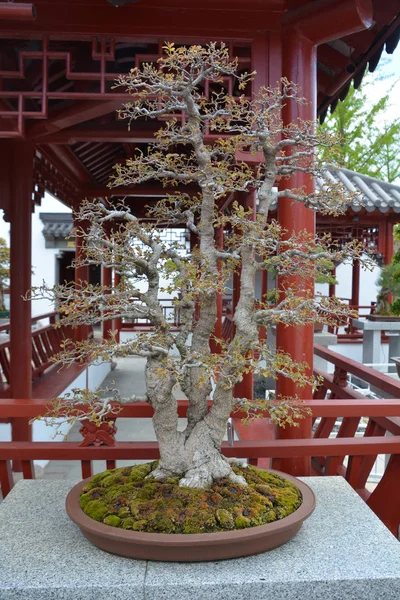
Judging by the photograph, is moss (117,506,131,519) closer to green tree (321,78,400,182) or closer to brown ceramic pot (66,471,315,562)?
brown ceramic pot (66,471,315,562)

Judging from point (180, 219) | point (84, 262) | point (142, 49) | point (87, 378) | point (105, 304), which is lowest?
point (87, 378)

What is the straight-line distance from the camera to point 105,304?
1939 mm

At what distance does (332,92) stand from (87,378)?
475cm

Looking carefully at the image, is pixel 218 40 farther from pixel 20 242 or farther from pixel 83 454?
pixel 20 242

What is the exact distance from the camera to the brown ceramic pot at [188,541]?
1673 mm

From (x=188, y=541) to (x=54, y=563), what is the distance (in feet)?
1.46

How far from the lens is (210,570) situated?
1694 millimetres

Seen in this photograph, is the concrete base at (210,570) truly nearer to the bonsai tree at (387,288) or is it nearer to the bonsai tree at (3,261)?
the bonsai tree at (387,288)

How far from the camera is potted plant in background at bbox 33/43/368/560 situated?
1.76 meters

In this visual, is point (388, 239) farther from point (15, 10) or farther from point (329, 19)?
point (15, 10)

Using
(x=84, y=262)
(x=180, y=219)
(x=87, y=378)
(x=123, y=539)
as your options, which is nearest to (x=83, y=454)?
(x=123, y=539)

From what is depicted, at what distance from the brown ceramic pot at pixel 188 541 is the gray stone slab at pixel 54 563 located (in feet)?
0.18

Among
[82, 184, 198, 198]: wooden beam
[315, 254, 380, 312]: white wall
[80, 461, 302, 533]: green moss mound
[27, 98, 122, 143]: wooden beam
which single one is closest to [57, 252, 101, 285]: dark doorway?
[315, 254, 380, 312]: white wall

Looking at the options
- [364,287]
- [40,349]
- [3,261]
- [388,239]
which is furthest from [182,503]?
[364,287]
